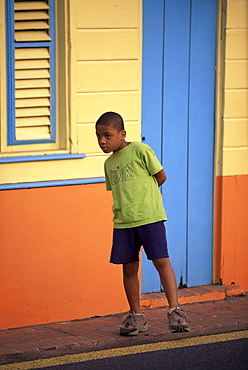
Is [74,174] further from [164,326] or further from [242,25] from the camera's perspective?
[242,25]

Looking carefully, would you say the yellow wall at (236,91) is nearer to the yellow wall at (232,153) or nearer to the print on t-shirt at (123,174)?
the yellow wall at (232,153)

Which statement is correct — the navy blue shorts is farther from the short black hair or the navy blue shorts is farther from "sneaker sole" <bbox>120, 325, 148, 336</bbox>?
the short black hair

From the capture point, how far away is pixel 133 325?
600 centimetres

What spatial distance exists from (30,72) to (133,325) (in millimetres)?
2242

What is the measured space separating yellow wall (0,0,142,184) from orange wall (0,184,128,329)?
181 mm

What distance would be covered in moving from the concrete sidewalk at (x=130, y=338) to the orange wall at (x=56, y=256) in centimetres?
13

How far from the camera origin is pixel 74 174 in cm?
656

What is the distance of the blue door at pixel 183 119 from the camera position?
711cm

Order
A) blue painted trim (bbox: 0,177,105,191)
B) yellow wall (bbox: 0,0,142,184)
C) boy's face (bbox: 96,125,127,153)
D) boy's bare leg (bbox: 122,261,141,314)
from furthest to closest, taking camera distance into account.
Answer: yellow wall (bbox: 0,0,142,184) → blue painted trim (bbox: 0,177,105,191) → boy's bare leg (bbox: 122,261,141,314) → boy's face (bbox: 96,125,127,153)

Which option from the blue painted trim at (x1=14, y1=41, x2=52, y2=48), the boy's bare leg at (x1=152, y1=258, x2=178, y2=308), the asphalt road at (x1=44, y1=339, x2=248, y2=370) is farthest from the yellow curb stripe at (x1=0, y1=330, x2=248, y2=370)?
the blue painted trim at (x1=14, y1=41, x2=52, y2=48)

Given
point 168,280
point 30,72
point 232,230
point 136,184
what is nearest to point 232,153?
point 232,230

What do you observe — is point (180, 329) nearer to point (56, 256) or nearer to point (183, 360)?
point (183, 360)

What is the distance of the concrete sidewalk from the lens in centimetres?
577

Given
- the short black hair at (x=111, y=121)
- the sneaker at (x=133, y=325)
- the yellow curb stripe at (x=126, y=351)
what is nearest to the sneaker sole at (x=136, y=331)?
the sneaker at (x=133, y=325)
